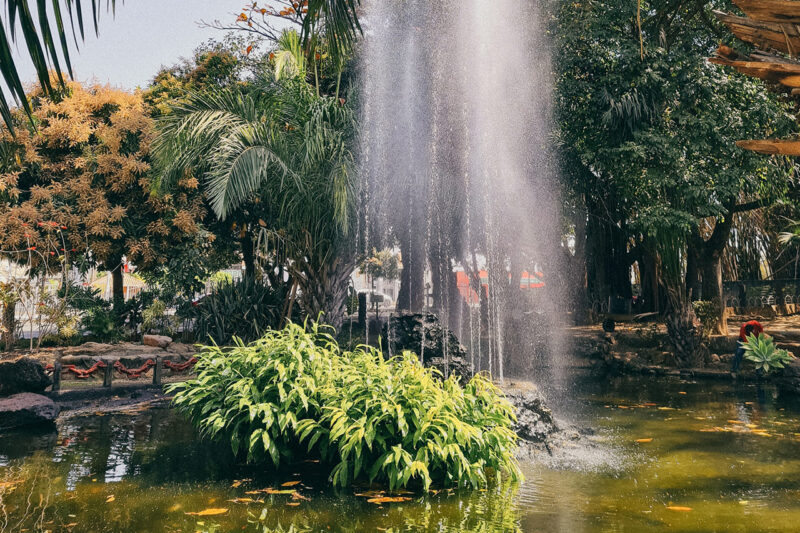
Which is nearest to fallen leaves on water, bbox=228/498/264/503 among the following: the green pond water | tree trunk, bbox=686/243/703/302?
the green pond water

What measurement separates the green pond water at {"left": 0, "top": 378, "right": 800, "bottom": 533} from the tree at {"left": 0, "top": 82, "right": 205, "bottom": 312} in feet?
23.7

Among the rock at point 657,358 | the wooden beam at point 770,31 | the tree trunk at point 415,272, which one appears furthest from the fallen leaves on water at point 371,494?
the tree trunk at point 415,272

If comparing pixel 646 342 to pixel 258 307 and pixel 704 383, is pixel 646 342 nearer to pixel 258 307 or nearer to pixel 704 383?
pixel 704 383

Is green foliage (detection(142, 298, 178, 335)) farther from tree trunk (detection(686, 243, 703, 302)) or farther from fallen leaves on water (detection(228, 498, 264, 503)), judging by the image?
tree trunk (detection(686, 243, 703, 302))

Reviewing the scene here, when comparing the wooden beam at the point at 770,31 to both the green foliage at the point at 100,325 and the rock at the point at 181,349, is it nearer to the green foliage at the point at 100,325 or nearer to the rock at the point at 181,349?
the rock at the point at 181,349

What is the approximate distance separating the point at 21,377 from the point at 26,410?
953 mm

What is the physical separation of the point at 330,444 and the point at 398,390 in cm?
73

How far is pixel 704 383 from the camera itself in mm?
12188

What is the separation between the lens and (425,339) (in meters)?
8.95

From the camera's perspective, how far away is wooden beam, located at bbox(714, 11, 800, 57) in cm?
289

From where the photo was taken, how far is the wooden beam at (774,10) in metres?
2.63

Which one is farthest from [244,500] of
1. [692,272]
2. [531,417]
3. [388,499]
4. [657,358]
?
[692,272]

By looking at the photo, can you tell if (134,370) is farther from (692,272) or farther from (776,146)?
(692,272)

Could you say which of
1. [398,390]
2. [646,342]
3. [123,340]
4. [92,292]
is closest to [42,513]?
[398,390]
